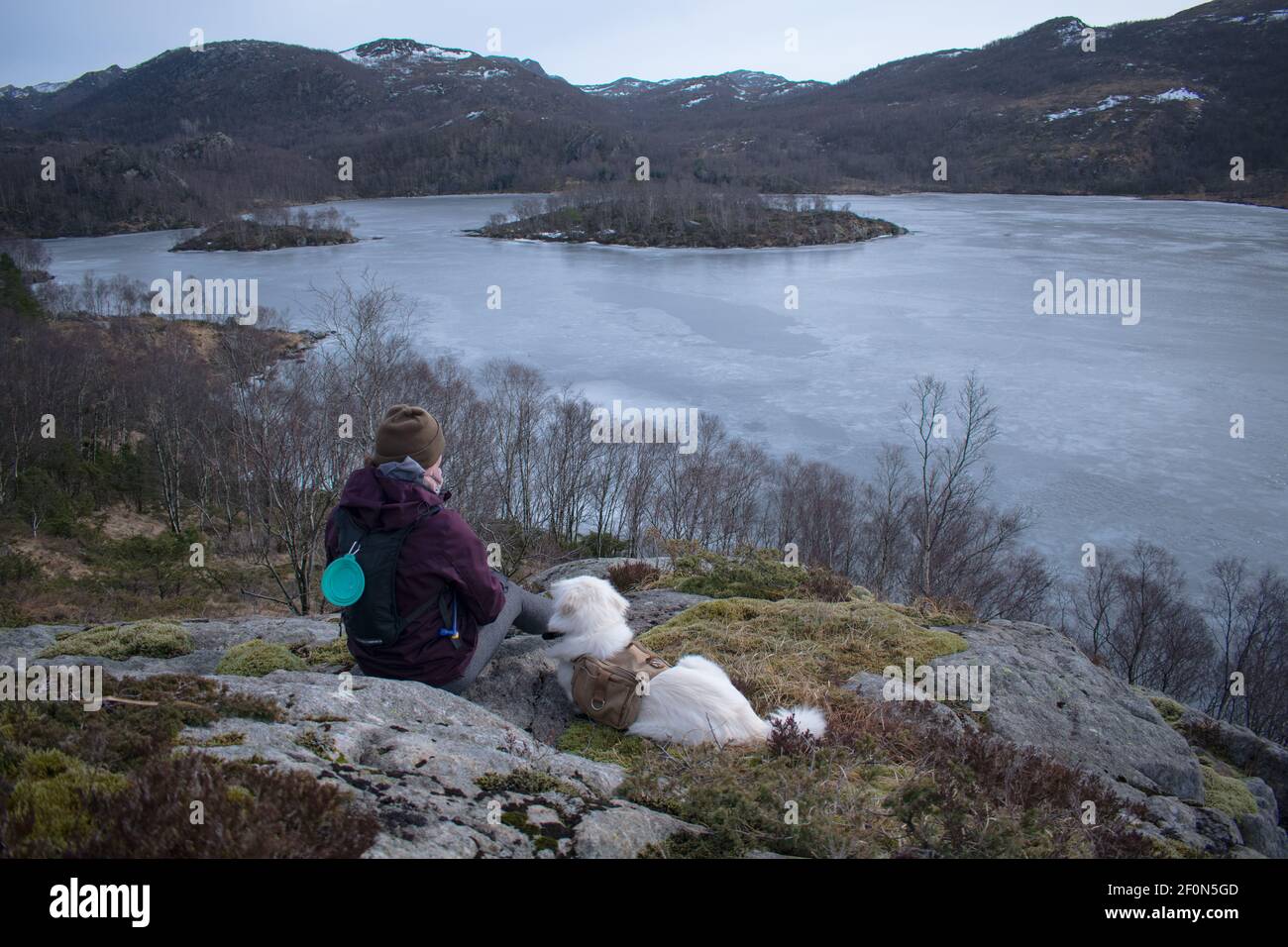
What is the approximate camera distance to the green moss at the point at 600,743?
13.4 feet

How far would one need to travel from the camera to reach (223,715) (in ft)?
10.7

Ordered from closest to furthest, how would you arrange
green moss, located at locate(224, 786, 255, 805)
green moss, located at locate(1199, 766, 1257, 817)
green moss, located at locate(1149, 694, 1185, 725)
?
green moss, located at locate(224, 786, 255, 805) < green moss, located at locate(1199, 766, 1257, 817) < green moss, located at locate(1149, 694, 1185, 725)

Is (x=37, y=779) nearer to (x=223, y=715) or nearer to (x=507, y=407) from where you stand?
(x=223, y=715)

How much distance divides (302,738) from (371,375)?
17.2 metres

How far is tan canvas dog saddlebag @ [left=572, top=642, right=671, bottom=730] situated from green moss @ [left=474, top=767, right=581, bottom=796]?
110 centimetres

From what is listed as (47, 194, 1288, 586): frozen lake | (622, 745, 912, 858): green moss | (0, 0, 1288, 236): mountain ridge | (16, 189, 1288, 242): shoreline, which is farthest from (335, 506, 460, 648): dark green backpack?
(0, 0, 1288, 236): mountain ridge

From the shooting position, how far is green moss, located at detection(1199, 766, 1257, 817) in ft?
17.6

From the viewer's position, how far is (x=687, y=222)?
8625cm

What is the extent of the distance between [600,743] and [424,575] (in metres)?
1.32

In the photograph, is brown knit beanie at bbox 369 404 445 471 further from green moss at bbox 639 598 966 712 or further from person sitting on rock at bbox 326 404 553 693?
green moss at bbox 639 598 966 712

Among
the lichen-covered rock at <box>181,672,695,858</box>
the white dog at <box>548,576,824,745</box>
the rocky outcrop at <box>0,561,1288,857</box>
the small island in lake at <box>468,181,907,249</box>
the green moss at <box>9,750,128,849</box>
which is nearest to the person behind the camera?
the green moss at <box>9,750,128,849</box>
